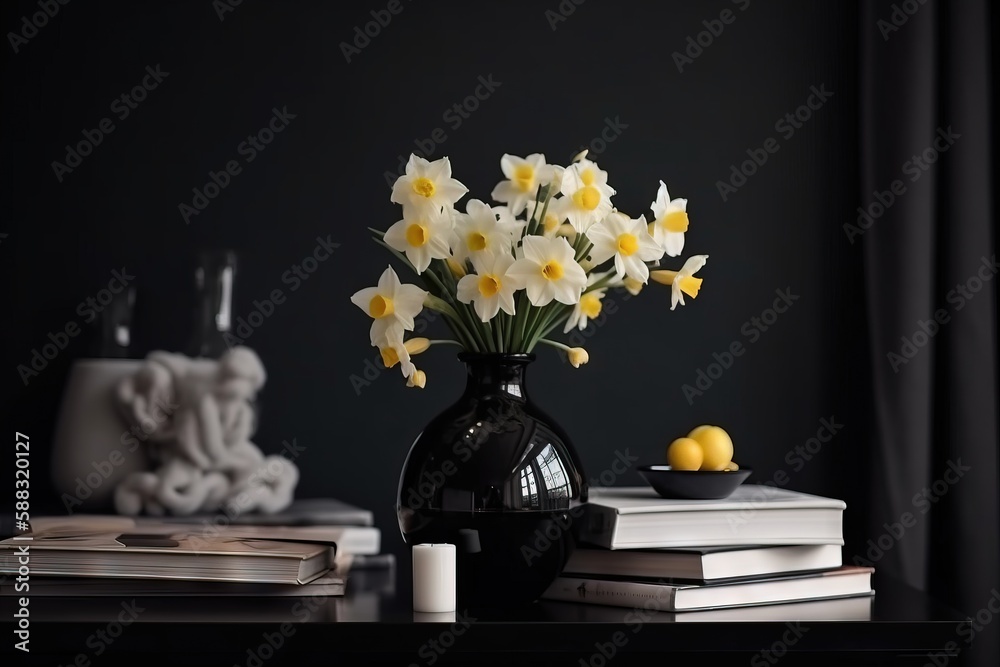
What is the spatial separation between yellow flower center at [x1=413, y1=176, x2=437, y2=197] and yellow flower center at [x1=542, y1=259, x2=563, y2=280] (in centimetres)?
14

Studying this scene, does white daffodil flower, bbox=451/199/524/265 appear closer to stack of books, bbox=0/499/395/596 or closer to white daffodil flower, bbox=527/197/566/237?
white daffodil flower, bbox=527/197/566/237

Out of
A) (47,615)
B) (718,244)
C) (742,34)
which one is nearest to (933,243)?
(718,244)

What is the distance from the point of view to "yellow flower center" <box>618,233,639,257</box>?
104 centimetres

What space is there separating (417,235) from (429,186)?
0.17 feet

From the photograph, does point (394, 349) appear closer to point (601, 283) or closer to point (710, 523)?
point (601, 283)

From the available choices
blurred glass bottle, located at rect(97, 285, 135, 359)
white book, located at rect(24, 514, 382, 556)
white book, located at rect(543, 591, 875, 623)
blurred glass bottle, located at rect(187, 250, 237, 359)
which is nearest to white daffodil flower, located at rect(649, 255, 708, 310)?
white book, located at rect(543, 591, 875, 623)

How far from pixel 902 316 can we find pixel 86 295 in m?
1.29

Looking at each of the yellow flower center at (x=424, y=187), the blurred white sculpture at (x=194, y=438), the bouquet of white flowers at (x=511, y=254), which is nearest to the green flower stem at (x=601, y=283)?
the bouquet of white flowers at (x=511, y=254)

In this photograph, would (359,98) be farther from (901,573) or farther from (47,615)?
(901,573)

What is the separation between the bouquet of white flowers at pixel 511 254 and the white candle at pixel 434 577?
199mm

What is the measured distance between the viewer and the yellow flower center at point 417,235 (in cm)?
103

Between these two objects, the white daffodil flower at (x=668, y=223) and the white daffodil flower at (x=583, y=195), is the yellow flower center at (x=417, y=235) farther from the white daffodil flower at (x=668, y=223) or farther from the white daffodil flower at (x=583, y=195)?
the white daffodil flower at (x=668, y=223)

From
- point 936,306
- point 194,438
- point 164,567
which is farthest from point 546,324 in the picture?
point 936,306

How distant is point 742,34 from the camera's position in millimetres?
1695
